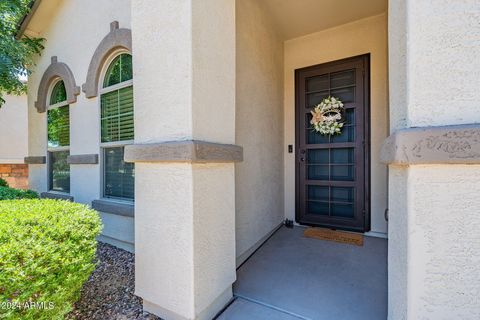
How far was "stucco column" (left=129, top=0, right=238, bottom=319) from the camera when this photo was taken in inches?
73.2

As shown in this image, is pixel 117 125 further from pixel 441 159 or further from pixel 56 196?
pixel 441 159

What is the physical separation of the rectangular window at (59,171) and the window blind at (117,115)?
1.54 m

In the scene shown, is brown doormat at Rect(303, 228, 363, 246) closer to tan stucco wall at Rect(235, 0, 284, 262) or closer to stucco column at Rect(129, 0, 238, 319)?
tan stucco wall at Rect(235, 0, 284, 262)

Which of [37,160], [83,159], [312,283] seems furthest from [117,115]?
[312,283]

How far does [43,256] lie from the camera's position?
159 centimetres

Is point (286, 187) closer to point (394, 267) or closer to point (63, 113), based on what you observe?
point (394, 267)

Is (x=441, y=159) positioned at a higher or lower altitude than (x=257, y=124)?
lower

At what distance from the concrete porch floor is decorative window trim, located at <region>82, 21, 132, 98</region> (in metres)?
3.51

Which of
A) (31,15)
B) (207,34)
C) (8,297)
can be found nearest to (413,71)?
(207,34)

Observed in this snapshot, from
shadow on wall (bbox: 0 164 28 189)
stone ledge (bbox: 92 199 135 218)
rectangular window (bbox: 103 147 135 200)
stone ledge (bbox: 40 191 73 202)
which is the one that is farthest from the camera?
shadow on wall (bbox: 0 164 28 189)

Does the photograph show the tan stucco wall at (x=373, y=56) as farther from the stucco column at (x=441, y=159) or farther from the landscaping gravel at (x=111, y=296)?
the landscaping gravel at (x=111, y=296)

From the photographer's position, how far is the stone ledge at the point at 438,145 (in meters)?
1.22

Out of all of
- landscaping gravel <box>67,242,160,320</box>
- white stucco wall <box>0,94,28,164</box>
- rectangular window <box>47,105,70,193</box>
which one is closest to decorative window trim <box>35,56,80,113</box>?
rectangular window <box>47,105,70,193</box>

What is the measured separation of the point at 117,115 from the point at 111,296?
2.55 m
